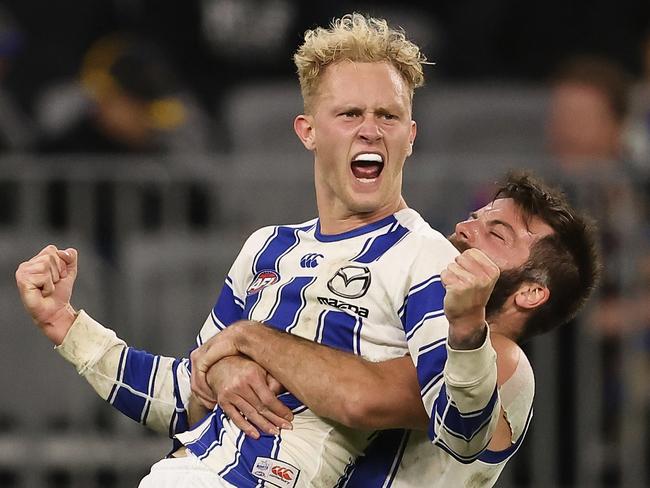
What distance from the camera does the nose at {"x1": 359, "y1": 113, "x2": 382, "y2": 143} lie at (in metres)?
4.66

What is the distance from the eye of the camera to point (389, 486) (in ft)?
15.1

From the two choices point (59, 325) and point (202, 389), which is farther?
Result: point (59, 325)

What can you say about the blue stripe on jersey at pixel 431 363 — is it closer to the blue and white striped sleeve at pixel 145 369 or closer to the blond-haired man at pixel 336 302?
the blond-haired man at pixel 336 302

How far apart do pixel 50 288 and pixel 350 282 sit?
101 cm

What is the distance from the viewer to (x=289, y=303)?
465 centimetres

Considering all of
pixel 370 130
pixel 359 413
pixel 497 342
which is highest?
pixel 370 130

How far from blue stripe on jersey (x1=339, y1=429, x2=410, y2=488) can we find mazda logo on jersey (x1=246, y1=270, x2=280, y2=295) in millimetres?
557

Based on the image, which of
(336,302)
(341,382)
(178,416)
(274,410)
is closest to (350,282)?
(336,302)

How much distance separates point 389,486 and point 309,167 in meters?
3.85

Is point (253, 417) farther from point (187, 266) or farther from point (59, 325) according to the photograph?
point (187, 266)

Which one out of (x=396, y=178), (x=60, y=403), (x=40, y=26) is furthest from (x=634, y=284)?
(x=40, y=26)

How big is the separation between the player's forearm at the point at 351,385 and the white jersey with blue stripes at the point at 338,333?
7 cm

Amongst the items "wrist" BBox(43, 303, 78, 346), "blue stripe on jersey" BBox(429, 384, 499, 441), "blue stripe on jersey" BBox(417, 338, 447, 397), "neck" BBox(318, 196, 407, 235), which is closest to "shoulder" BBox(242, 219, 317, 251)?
"neck" BBox(318, 196, 407, 235)

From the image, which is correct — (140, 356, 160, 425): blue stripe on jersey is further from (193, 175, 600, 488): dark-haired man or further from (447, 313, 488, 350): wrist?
(447, 313, 488, 350): wrist
